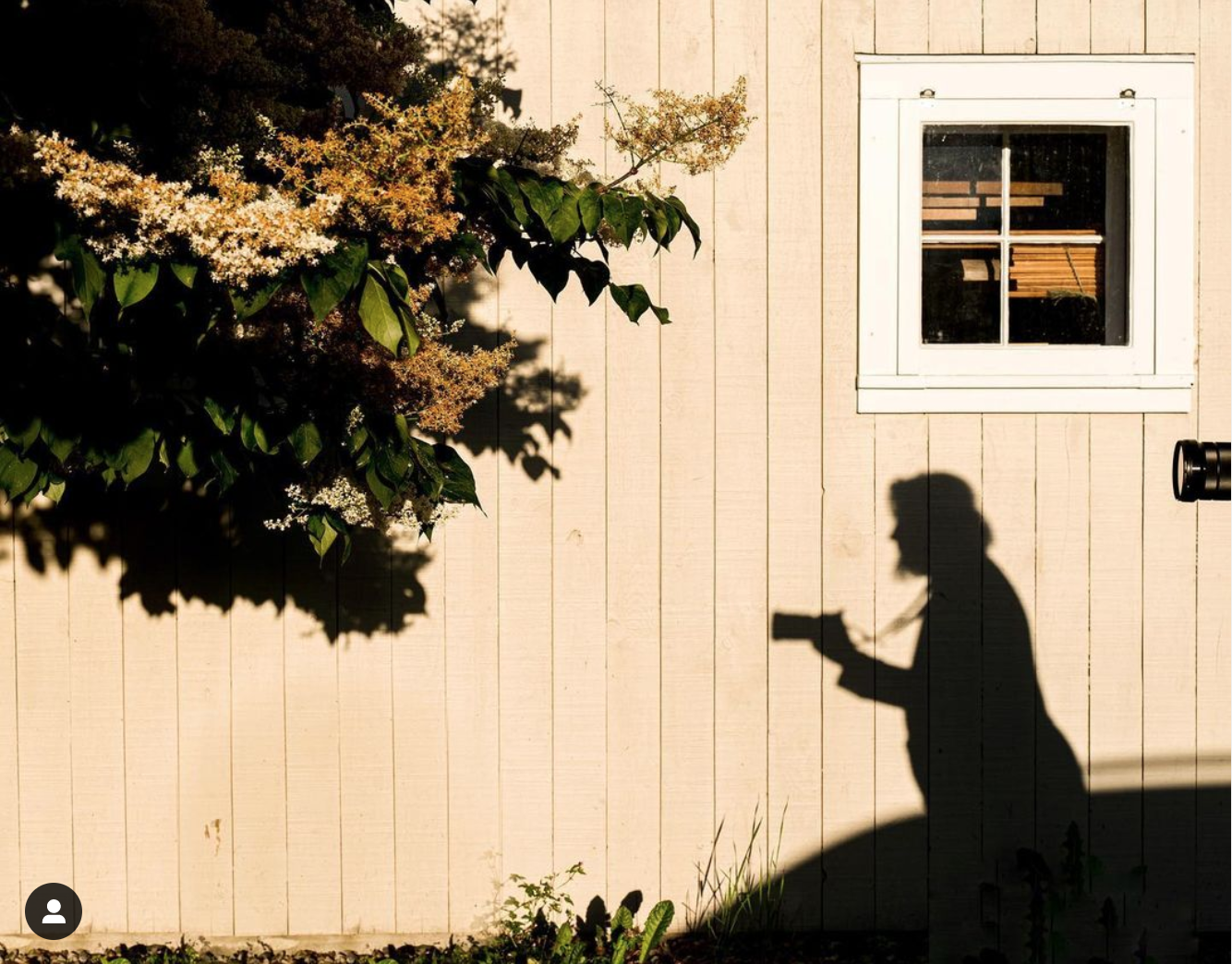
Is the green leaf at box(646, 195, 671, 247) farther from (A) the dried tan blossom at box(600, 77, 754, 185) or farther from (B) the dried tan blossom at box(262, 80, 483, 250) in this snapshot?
(B) the dried tan blossom at box(262, 80, 483, 250)

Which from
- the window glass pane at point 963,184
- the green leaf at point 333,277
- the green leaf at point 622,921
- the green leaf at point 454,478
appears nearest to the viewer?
the green leaf at point 333,277

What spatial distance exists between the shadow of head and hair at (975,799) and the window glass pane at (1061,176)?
930 mm

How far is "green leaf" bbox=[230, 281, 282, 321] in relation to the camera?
88.3 inches

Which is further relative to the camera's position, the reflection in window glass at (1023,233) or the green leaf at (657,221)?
A: the reflection in window glass at (1023,233)

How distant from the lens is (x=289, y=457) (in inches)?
115

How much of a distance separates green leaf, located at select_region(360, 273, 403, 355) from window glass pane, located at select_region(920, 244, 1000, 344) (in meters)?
2.24

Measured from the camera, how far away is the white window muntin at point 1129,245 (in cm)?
390

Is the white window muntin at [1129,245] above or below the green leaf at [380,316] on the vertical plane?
above

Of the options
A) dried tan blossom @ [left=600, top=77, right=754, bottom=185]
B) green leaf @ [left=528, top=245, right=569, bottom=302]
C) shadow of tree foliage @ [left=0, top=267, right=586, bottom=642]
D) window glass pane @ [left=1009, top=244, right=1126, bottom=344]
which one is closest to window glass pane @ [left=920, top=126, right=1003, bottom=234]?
window glass pane @ [left=1009, top=244, right=1126, bottom=344]

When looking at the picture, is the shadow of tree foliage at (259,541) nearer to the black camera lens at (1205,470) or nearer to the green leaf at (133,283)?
the green leaf at (133,283)

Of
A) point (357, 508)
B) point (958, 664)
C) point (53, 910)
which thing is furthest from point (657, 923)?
point (53, 910)

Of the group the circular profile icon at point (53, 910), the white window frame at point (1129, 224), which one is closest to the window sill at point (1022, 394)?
the white window frame at point (1129, 224)

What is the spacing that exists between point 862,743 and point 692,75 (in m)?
2.18

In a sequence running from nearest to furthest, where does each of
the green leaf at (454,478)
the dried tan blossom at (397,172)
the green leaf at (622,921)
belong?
1. the dried tan blossom at (397,172)
2. the green leaf at (454,478)
3. the green leaf at (622,921)
